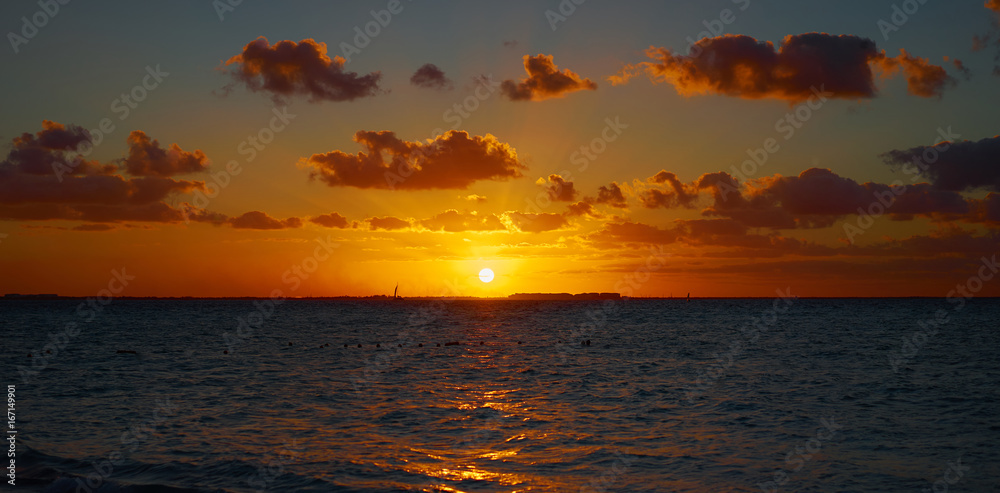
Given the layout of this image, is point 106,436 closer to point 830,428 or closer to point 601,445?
point 601,445

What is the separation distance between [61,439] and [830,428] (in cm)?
3314

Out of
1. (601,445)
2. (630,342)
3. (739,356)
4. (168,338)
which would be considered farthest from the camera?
(168,338)

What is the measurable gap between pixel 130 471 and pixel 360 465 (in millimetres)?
7708

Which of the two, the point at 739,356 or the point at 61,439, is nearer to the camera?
the point at 61,439

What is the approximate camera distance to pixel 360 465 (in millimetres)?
23094

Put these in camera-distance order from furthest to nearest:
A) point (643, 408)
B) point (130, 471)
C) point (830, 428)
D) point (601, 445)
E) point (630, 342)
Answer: point (630, 342), point (643, 408), point (830, 428), point (601, 445), point (130, 471)

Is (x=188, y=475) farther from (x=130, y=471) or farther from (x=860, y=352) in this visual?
(x=860, y=352)

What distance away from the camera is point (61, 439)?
87.6 feet

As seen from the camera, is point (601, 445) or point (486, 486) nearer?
point (486, 486)

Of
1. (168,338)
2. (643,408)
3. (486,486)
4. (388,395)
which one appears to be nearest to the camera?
(486,486)

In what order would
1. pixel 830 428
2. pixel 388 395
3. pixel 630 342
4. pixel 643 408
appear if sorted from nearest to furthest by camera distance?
pixel 830 428
pixel 643 408
pixel 388 395
pixel 630 342

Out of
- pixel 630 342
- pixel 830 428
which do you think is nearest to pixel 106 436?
pixel 830 428

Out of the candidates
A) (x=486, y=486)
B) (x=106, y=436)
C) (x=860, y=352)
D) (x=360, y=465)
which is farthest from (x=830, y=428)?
(x=860, y=352)

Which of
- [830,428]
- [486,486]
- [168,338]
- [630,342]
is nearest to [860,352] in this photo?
[630,342]
